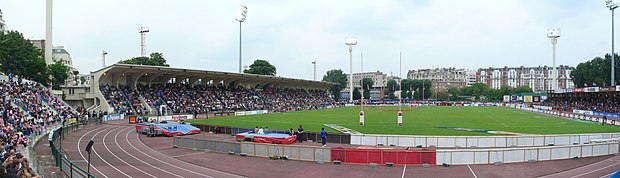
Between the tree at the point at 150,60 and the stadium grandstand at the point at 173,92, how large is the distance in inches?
1037

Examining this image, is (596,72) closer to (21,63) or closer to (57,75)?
(57,75)

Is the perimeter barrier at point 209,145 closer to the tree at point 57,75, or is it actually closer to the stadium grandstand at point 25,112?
the stadium grandstand at point 25,112

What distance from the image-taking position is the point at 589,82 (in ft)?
389

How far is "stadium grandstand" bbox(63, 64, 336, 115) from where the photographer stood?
196ft

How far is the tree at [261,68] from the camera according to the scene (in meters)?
131

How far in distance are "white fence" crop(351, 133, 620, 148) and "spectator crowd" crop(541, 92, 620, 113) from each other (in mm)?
47731

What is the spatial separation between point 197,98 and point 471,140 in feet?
179

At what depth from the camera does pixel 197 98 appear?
241 feet

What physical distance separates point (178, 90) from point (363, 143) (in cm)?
5103

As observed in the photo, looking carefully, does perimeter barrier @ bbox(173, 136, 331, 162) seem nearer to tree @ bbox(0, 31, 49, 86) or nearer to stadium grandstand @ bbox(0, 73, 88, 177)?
stadium grandstand @ bbox(0, 73, 88, 177)

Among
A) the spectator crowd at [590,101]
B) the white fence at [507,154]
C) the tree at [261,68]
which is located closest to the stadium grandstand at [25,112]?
the white fence at [507,154]

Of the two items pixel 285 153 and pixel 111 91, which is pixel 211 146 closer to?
pixel 285 153

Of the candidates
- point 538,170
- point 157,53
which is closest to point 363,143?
point 538,170

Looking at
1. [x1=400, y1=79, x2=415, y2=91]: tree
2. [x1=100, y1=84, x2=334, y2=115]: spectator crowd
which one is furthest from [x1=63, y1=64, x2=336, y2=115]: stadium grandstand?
[x1=400, y1=79, x2=415, y2=91]: tree
